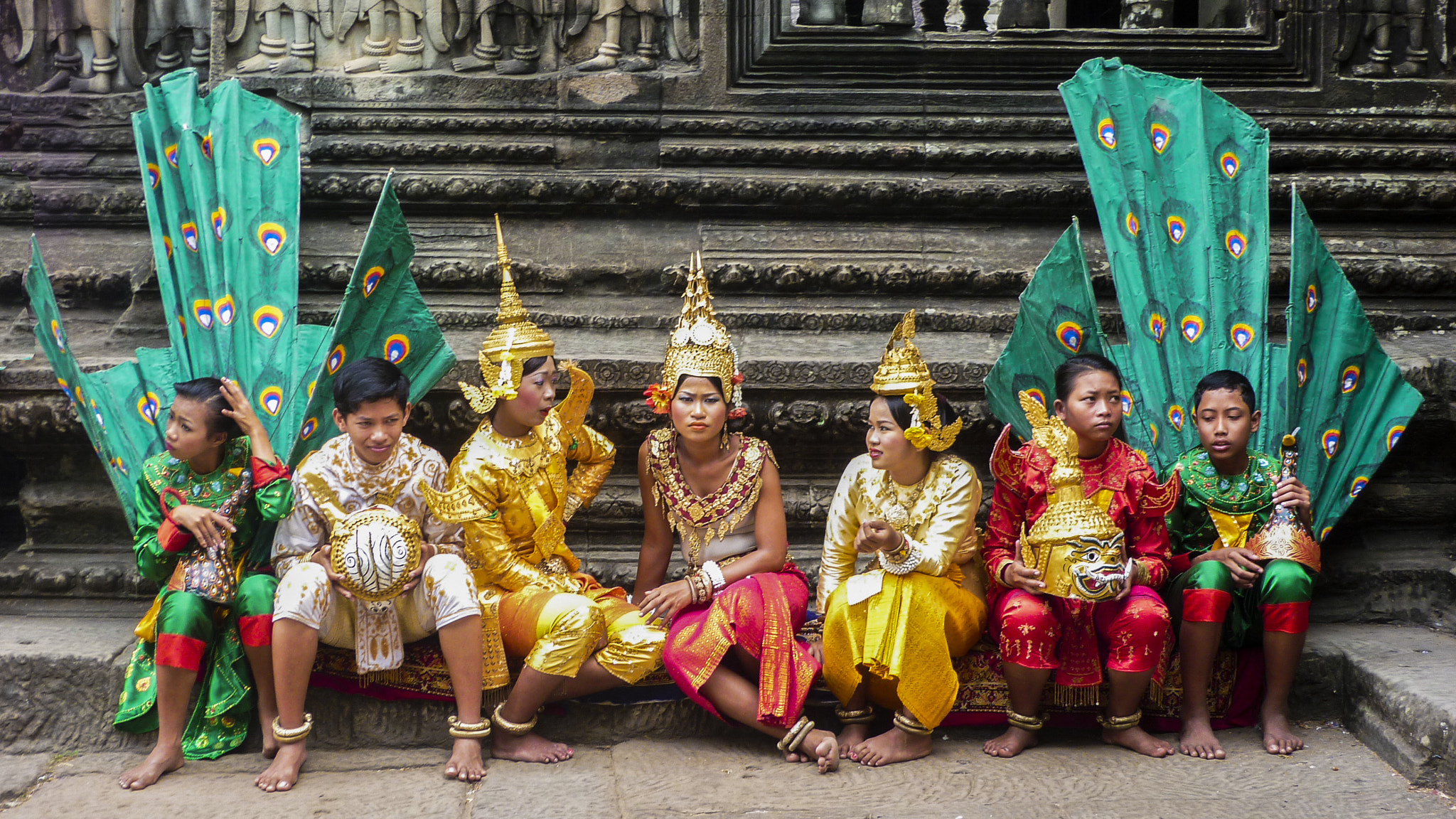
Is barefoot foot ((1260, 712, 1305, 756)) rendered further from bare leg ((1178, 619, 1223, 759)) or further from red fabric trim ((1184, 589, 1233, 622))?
red fabric trim ((1184, 589, 1233, 622))

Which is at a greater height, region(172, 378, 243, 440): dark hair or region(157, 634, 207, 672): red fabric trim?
region(172, 378, 243, 440): dark hair

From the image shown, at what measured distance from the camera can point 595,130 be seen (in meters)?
4.26

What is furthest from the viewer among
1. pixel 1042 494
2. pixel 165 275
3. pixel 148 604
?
pixel 148 604

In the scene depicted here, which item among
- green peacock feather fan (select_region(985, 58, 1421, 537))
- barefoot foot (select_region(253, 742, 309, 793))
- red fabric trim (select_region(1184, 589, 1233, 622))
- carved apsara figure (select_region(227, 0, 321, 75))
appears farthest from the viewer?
carved apsara figure (select_region(227, 0, 321, 75))

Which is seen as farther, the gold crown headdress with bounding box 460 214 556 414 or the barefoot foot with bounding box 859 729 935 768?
the gold crown headdress with bounding box 460 214 556 414

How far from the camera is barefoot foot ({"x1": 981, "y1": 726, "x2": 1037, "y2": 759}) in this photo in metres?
3.11

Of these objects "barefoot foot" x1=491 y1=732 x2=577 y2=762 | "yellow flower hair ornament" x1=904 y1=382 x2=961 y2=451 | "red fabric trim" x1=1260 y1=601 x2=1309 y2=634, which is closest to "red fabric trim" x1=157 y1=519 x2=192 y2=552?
"barefoot foot" x1=491 y1=732 x2=577 y2=762

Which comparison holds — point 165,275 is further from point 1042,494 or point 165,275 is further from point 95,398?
point 1042,494

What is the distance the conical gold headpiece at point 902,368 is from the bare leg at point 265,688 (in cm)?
175

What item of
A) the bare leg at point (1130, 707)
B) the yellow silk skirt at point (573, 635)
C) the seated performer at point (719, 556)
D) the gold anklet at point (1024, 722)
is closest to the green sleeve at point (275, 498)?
the yellow silk skirt at point (573, 635)

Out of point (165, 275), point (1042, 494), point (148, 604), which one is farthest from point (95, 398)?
point (1042, 494)

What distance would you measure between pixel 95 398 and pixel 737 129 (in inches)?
90.1

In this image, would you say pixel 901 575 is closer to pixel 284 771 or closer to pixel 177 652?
pixel 284 771

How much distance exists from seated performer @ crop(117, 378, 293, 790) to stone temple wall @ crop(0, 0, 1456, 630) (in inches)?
38.6
